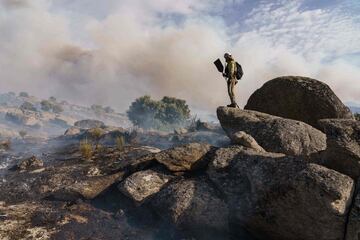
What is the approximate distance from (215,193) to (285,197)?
1996 mm

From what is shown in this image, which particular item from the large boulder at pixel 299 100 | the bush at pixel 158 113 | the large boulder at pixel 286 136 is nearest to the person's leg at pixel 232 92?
the large boulder at pixel 299 100

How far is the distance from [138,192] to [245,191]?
9.01 feet

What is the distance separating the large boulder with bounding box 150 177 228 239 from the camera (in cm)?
755

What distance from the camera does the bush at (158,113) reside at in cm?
A: 8038

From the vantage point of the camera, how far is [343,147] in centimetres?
686

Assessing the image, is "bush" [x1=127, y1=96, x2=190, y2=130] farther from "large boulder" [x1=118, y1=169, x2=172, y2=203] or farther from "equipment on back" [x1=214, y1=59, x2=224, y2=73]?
"large boulder" [x1=118, y1=169, x2=172, y2=203]

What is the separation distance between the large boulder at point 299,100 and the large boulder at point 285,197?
5.65 m

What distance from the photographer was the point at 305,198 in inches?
248

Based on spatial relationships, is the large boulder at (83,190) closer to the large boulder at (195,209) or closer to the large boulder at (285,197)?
the large boulder at (195,209)

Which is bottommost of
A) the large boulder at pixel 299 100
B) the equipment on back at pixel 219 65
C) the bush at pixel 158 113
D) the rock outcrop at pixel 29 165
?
the rock outcrop at pixel 29 165

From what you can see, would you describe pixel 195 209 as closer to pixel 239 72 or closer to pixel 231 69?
pixel 231 69

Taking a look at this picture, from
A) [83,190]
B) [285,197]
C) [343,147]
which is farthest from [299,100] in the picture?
[83,190]

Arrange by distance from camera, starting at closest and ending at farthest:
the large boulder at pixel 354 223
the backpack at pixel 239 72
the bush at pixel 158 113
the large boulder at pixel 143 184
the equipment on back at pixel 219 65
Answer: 1. the large boulder at pixel 354 223
2. the large boulder at pixel 143 184
3. the backpack at pixel 239 72
4. the equipment on back at pixel 219 65
5. the bush at pixel 158 113

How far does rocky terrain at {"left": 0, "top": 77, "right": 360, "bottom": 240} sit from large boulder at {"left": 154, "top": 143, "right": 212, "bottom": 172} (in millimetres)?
29
